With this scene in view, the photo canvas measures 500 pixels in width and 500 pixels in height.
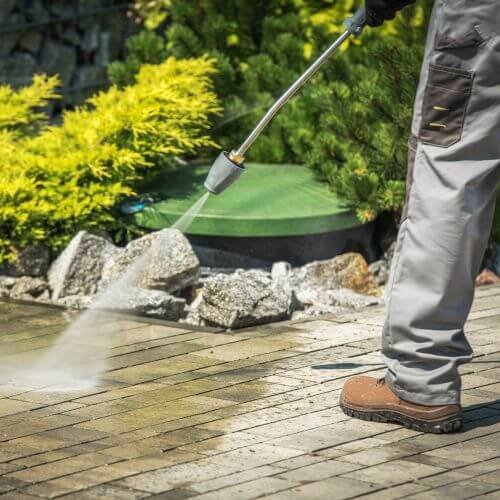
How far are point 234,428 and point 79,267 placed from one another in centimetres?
247

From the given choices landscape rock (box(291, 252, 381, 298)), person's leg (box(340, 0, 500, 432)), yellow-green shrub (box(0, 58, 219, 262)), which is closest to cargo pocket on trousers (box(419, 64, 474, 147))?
person's leg (box(340, 0, 500, 432))

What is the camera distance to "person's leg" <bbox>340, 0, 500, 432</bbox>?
3.87 m

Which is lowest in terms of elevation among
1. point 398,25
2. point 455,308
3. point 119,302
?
point 119,302

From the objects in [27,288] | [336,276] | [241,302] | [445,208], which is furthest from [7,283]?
[445,208]

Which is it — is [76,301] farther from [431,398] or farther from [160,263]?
[431,398]

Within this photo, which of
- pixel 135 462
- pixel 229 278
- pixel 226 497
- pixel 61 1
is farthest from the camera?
pixel 61 1

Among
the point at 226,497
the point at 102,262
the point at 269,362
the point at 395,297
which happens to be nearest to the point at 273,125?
the point at 102,262

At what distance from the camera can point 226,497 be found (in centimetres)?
351

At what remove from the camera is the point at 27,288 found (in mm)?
6434

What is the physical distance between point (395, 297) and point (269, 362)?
1118mm

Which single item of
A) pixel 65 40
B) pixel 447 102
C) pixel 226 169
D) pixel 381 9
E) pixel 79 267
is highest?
pixel 381 9

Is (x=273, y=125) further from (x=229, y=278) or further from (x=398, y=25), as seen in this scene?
(x=229, y=278)

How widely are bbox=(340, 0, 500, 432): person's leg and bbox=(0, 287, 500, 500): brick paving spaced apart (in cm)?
23

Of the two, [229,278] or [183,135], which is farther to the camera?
[183,135]
